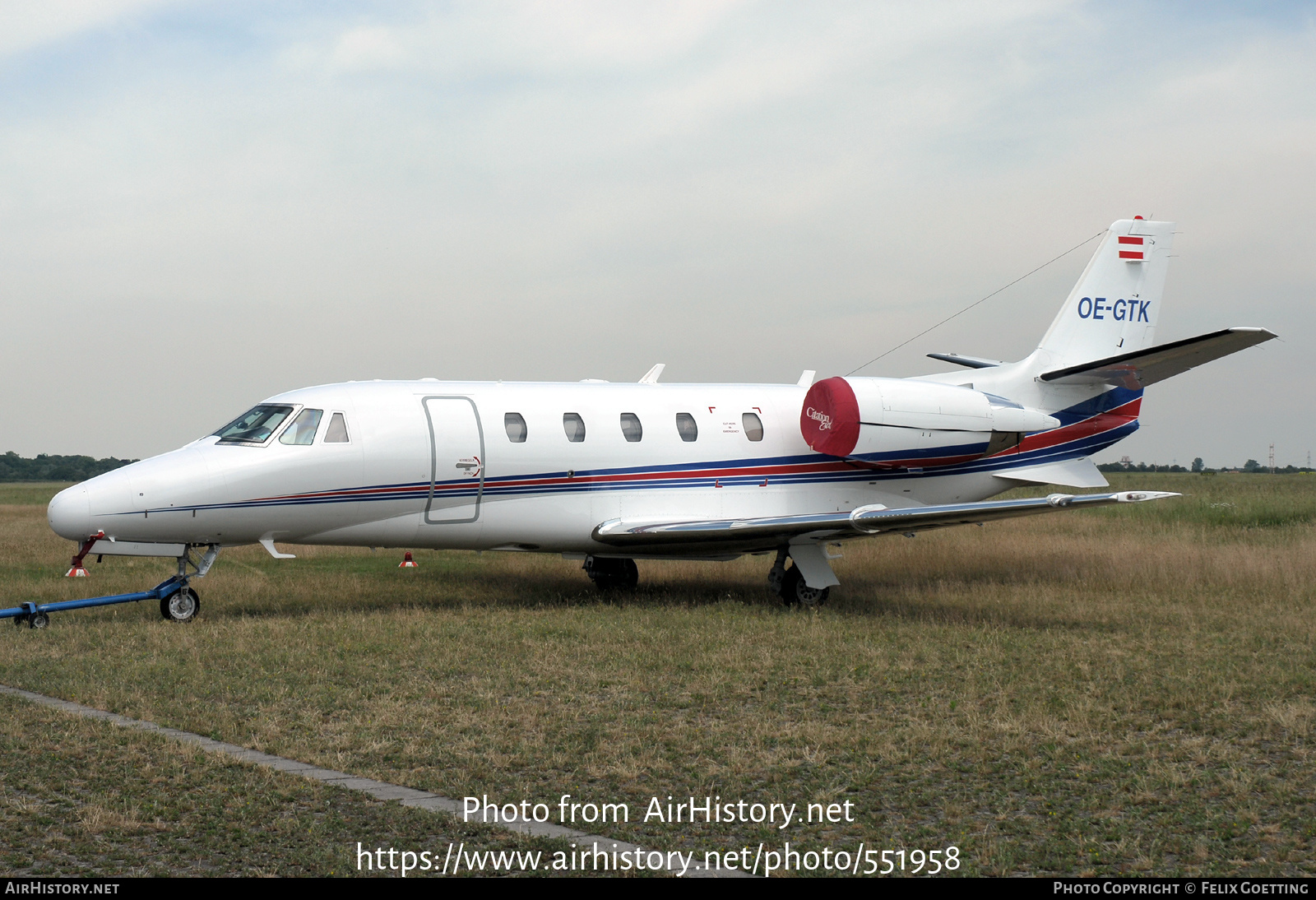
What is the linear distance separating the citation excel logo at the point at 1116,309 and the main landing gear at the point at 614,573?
28.5ft

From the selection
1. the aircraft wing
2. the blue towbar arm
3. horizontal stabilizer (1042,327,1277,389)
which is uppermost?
horizontal stabilizer (1042,327,1277,389)

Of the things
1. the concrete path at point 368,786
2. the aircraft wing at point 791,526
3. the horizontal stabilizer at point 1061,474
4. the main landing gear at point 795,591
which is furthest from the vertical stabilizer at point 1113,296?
the concrete path at point 368,786

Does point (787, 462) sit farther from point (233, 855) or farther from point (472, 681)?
point (233, 855)

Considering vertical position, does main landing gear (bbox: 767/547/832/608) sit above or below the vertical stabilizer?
below

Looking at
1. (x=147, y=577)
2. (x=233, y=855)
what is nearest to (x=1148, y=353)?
(x=233, y=855)

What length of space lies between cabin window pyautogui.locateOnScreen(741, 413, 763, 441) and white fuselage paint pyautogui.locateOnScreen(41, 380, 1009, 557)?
0.29 ft

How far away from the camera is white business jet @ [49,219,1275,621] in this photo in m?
14.0

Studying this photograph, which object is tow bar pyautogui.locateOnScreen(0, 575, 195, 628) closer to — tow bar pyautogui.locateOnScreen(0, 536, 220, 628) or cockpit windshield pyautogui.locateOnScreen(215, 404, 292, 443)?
tow bar pyautogui.locateOnScreen(0, 536, 220, 628)

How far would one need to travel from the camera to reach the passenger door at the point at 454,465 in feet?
49.3

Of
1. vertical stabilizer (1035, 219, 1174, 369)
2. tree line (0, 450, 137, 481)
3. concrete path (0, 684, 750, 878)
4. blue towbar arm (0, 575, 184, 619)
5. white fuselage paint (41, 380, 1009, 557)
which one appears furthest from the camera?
tree line (0, 450, 137, 481)

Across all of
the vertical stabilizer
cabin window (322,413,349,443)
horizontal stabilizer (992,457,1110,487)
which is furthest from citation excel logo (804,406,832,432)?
cabin window (322,413,349,443)

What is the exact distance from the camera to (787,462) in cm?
1745

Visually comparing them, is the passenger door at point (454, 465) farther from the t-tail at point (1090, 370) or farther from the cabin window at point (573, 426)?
the t-tail at point (1090, 370)

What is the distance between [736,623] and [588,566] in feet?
16.9
